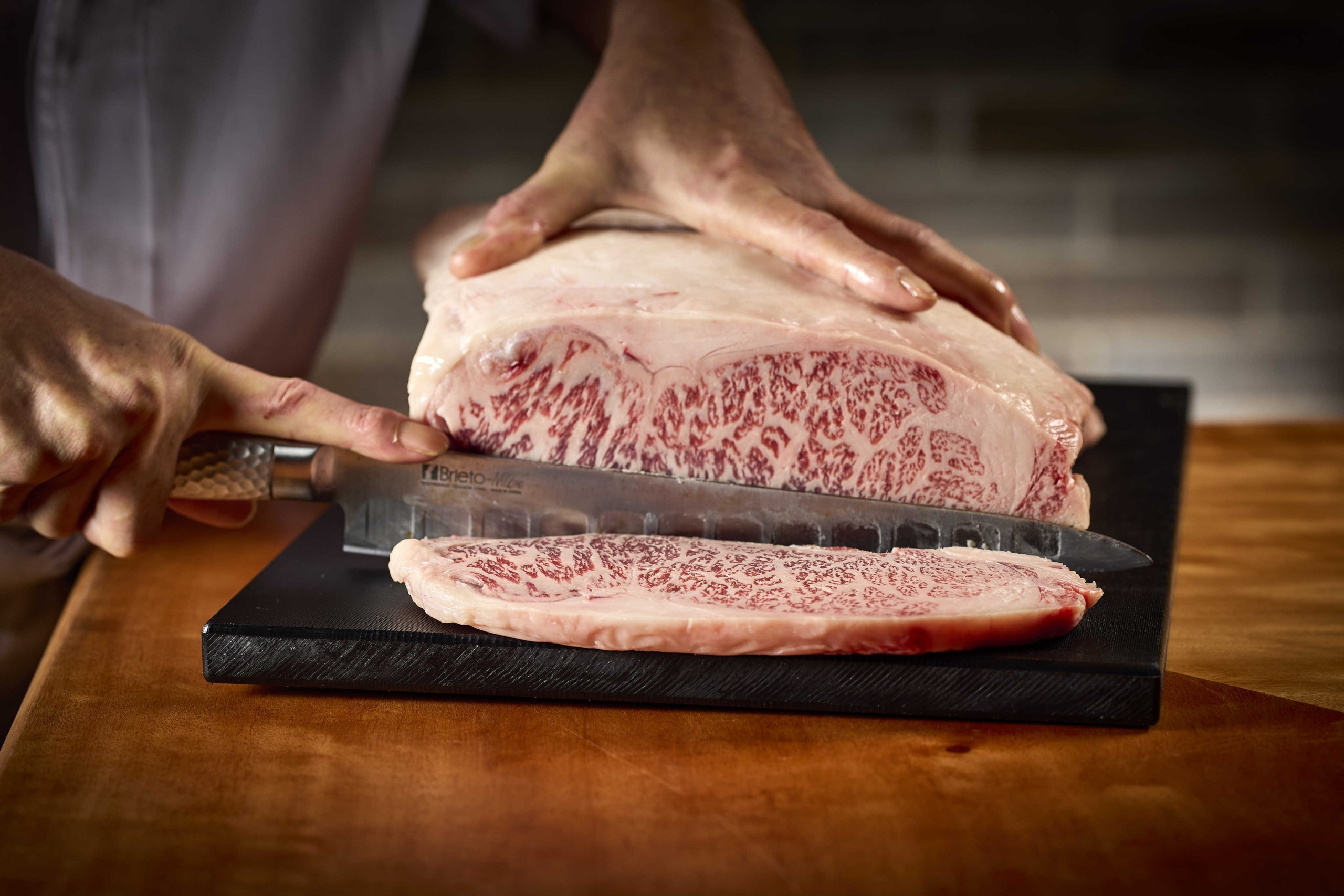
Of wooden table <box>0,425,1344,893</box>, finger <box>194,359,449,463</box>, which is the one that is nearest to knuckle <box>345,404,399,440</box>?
finger <box>194,359,449,463</box>

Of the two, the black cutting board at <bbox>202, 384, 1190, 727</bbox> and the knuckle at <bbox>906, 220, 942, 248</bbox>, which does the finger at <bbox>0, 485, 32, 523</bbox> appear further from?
the knuckle at <bbox>906, 220, 942, 248</bbox>

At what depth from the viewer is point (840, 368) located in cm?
149

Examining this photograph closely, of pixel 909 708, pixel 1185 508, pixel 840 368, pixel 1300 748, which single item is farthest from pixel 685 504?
pixel 1185 508

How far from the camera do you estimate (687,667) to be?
1189mm

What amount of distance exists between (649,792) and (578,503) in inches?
20.0

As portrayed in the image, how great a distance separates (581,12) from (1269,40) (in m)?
2.36

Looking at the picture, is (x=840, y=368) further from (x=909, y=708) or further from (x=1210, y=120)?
(x=1210, y=120)

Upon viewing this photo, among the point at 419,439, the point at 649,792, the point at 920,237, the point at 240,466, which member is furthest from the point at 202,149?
the point at 649,792

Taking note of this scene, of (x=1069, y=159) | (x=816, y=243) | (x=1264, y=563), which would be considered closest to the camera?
(x=816, y=243)

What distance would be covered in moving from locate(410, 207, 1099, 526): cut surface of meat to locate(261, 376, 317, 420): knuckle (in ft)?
0.45

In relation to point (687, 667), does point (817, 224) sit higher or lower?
higher

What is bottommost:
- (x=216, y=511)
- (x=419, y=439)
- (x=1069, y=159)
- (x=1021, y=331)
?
(x=216, y=511)

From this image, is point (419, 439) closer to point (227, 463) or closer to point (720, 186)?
point (227, 463)

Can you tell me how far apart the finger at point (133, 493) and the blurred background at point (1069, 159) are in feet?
7.94
